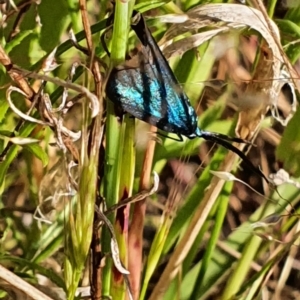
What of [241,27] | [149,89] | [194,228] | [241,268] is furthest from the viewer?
[241,268]

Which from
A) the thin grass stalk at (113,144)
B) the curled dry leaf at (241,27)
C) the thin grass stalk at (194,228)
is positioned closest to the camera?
the thin grass stalk at (113,144)

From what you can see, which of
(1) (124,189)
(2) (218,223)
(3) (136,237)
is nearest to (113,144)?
(1) (124,189)

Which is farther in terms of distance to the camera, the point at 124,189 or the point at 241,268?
the point at 241,268

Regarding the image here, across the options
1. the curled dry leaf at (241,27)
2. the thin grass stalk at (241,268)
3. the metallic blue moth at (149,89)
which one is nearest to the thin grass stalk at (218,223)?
the thin grass stalk at (241,268)

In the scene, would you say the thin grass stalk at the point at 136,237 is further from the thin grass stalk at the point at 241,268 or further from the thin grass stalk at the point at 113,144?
the thin grass stalk at the point at 241,268

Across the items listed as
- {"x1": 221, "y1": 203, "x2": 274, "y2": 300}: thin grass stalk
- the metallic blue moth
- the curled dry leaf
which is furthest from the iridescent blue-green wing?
{"x1": 221, "y1": 203, "x2": 274, "y2": 300}: thin grass stalk

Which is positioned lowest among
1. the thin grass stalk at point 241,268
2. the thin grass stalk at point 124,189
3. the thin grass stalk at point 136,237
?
the thin grass stalk at point 241,268

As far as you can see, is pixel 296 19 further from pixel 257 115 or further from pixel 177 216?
pixel 177 216

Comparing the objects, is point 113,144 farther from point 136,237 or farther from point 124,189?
point 136,237
